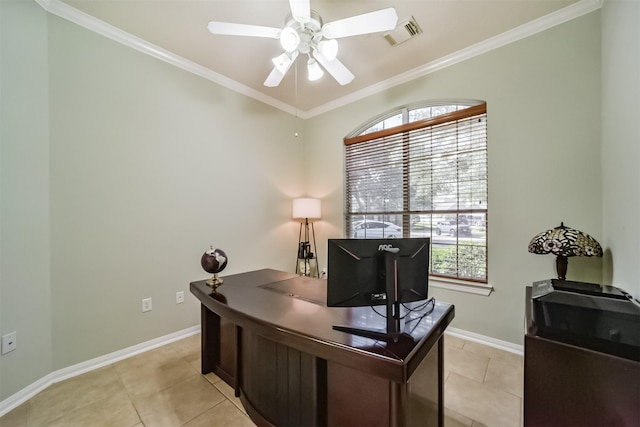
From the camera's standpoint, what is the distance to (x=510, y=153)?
2.35 m

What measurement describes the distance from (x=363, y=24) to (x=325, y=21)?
0.77 m

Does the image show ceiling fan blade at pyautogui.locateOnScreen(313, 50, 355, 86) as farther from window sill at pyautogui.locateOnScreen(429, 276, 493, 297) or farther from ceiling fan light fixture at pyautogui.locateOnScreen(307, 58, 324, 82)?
window sill at pyautogui.locateOnScreen(429, 276, 493, 297)

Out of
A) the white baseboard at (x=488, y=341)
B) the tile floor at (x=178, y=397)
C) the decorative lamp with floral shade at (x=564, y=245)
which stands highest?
the decorative lamp with floral shade at (x=564, y=245)

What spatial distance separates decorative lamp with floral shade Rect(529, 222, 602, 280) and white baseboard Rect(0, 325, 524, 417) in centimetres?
96

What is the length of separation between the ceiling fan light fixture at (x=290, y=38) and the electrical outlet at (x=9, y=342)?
271 centimetres

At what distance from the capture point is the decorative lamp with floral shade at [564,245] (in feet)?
5.58

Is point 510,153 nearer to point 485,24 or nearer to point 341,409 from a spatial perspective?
point 485,24

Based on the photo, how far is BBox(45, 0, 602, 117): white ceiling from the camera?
1998mm

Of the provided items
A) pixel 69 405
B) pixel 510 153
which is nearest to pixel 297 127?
pixel 510 153

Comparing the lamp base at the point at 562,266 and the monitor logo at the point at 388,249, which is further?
the lamp base at the point at 562,266

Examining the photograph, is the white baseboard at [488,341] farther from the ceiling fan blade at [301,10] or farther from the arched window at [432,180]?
the ceiling fan blade at [301,10]

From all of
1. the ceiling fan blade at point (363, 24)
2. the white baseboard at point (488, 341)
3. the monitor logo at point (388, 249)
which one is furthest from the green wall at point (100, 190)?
the white baseboard at point (488, 341)

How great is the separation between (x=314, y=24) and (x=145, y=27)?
1.64 meters

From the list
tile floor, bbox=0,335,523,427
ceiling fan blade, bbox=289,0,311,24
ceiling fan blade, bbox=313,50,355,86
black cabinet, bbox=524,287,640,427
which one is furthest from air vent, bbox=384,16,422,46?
tile floor, bbox=0,335,523,427
